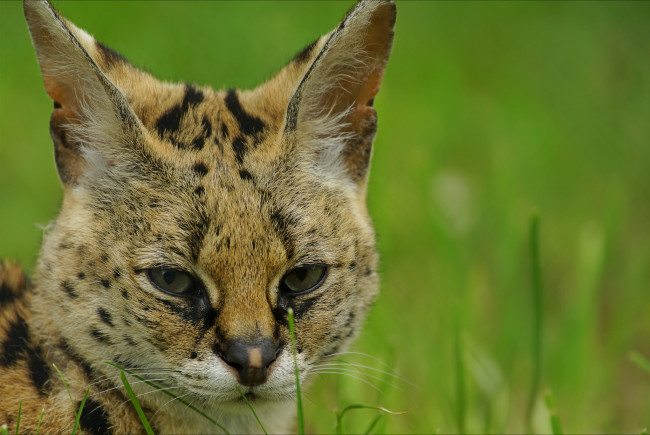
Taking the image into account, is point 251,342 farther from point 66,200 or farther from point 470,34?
point 470,34

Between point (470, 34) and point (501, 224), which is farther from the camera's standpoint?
point (470, 34)

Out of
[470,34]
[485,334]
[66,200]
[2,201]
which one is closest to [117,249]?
[66,200]

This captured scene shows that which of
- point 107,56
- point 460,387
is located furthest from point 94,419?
point 460,387

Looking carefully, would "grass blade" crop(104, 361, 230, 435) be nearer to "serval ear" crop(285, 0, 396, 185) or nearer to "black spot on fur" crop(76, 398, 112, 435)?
"black spot on fur" crop(76, 398, 112, 435)

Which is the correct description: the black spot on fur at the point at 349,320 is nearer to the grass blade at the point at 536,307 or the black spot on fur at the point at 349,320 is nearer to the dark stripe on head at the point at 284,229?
the dark stripe on head at the point at 284,229

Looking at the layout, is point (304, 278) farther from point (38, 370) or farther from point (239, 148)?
point (38, 370)

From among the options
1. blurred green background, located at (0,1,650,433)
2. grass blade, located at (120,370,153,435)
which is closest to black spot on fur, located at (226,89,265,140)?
grass blade, located at (120,370,153,435)
